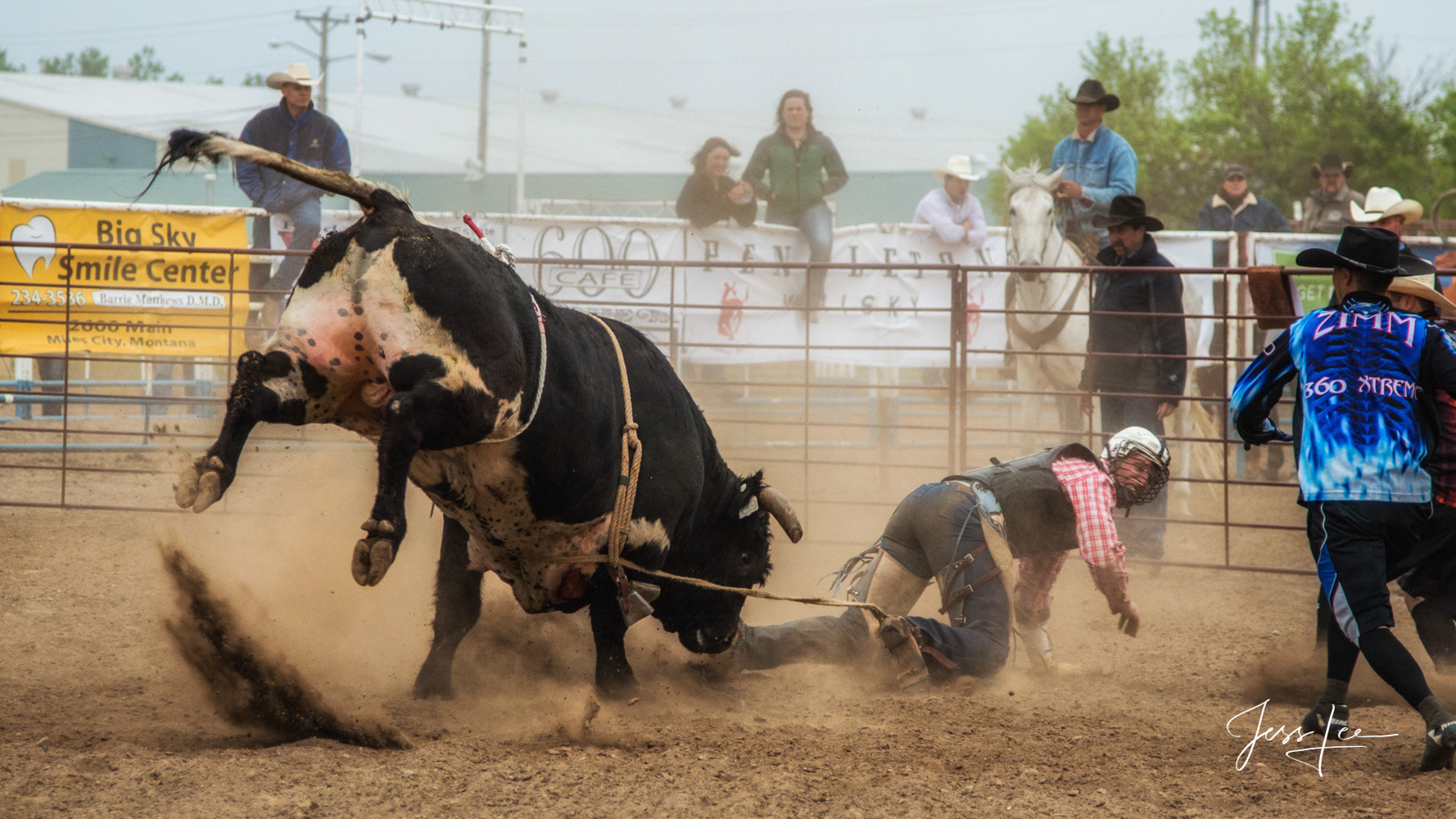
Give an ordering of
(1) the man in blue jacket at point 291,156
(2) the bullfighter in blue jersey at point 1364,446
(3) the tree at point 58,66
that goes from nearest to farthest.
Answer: (2) the bullfighter in blue jersey at point 1364,446 < (1) the man in blue jacket at point 291,156 < (3) the tree at point 58,66

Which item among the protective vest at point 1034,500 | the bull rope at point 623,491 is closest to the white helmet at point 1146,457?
the protective vest at point 1034,500

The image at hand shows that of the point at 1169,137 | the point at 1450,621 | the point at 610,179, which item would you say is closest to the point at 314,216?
the point at 1450,621

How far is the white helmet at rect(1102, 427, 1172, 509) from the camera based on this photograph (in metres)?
4.39

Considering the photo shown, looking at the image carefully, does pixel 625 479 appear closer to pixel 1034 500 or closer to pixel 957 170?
pixel 1034 500

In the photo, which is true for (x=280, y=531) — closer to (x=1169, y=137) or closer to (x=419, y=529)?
(x=419, y=529)

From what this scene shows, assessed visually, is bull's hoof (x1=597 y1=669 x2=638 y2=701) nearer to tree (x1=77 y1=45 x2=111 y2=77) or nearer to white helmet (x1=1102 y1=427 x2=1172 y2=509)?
white helmet (x1=1102 y1=427 x2=1172 y2=509)

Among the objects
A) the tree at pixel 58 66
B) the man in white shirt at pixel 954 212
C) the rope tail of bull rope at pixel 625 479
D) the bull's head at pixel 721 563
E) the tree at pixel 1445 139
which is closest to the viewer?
the rope tail of bull rope at pixel 625 479

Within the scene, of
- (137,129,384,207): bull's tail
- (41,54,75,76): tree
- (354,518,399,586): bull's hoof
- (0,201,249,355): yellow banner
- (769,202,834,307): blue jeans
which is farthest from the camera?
(41,54,75,76): tree

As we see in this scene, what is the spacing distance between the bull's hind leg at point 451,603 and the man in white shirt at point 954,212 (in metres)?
5.47

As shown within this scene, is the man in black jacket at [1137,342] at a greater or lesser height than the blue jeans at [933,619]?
greater

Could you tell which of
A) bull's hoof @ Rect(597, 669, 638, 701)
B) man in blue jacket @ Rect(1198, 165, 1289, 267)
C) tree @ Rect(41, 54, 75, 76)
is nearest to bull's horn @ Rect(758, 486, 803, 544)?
bull's hoof @ Rect(597, 669, 638, 701)

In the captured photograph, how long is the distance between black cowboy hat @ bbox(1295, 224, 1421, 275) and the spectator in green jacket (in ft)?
16.6

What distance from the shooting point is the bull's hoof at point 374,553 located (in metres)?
2.67

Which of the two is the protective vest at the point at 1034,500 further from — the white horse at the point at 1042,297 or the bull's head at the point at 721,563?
the white horse at the point at 1042,297
